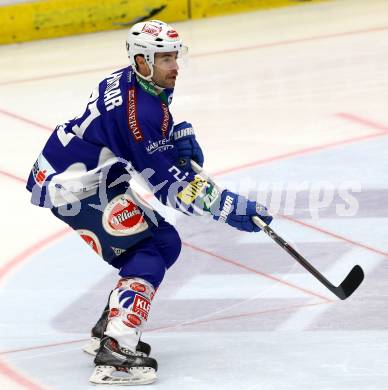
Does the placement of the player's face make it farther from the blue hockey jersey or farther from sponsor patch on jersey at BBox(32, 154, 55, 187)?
sponsor patch on jersey at BBox(32, 154, 55, 187)

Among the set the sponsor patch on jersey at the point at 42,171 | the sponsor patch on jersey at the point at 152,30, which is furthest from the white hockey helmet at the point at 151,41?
the sponsor patch on jersey at the point at 42,171

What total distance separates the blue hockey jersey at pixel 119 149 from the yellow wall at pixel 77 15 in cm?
721

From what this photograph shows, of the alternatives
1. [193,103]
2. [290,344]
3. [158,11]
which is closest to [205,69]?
[193,103]

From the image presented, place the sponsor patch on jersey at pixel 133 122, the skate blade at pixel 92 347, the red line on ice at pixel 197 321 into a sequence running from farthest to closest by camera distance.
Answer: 1. the red line on ice at pixel 197 321
2. the skate blade at pixel 92 347
3. the sponsor patch on jersey at pixel 133 122

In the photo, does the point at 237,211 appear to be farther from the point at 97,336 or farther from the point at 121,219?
the point at 97,336

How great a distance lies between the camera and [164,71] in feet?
17.0

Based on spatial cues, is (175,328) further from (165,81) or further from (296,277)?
(165,81)

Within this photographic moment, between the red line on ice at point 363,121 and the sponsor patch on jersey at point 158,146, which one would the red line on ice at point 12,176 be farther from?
the sponsor patch on jersey at point 158,146

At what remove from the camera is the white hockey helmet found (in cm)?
520

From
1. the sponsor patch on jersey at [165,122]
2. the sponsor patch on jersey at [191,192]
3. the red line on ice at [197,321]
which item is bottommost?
the red line on ice at [197,321]

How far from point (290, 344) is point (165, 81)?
1.28m

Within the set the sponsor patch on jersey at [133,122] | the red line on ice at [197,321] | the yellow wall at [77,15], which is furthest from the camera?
the yellow wall at [77,15]

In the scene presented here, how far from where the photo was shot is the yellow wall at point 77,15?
12453 millimetres

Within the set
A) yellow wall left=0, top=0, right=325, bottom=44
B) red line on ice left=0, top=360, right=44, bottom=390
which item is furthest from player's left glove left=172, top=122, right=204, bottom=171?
yellow wall left=0, top=0, right=325, bottom=44
